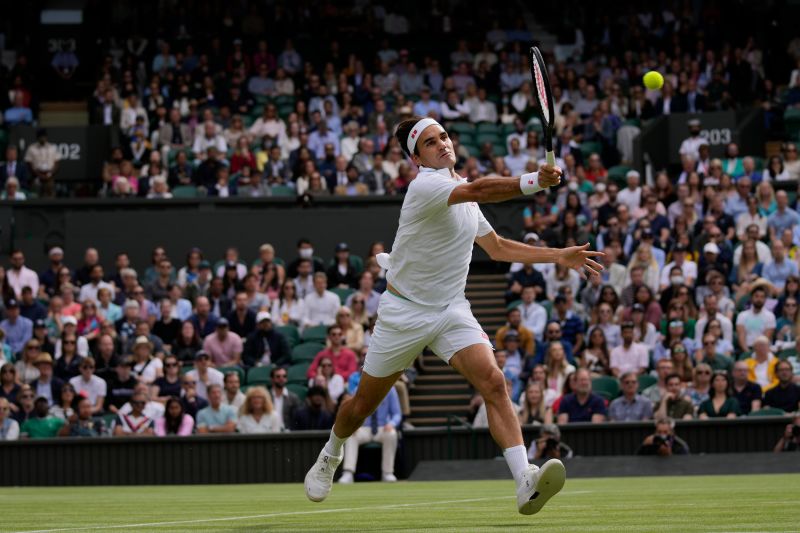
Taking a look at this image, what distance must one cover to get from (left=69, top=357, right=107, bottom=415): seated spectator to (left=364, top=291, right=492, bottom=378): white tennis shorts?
11.1 meters

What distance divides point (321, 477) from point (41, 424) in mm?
10230

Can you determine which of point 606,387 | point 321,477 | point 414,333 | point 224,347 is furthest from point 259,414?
point 414,333

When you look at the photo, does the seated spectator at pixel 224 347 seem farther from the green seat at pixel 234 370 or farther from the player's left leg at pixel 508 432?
the player's left leg at pixel 508 432

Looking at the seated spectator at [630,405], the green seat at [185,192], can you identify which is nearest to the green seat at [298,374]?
the seated spectator at [630,405]

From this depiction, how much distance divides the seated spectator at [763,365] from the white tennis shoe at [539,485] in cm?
1102

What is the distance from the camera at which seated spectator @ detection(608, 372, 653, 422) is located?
1728 centimetres

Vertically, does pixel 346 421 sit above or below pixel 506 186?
below

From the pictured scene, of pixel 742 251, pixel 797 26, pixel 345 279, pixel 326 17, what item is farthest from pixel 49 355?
pixel 797 26

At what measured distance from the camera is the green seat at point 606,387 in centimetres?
1808

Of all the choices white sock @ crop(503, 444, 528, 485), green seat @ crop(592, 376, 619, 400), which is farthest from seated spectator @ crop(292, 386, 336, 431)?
white sock @ crop(503, 444, 528, 485)

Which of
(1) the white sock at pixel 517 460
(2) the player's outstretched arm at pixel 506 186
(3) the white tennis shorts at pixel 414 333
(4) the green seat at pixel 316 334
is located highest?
(2) the player's outstretched arm at pixel 506 186

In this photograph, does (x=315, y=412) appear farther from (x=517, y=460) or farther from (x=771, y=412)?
(x=517, y=460)

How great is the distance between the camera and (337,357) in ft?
61.5

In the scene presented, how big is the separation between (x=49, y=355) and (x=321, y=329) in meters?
3.75
